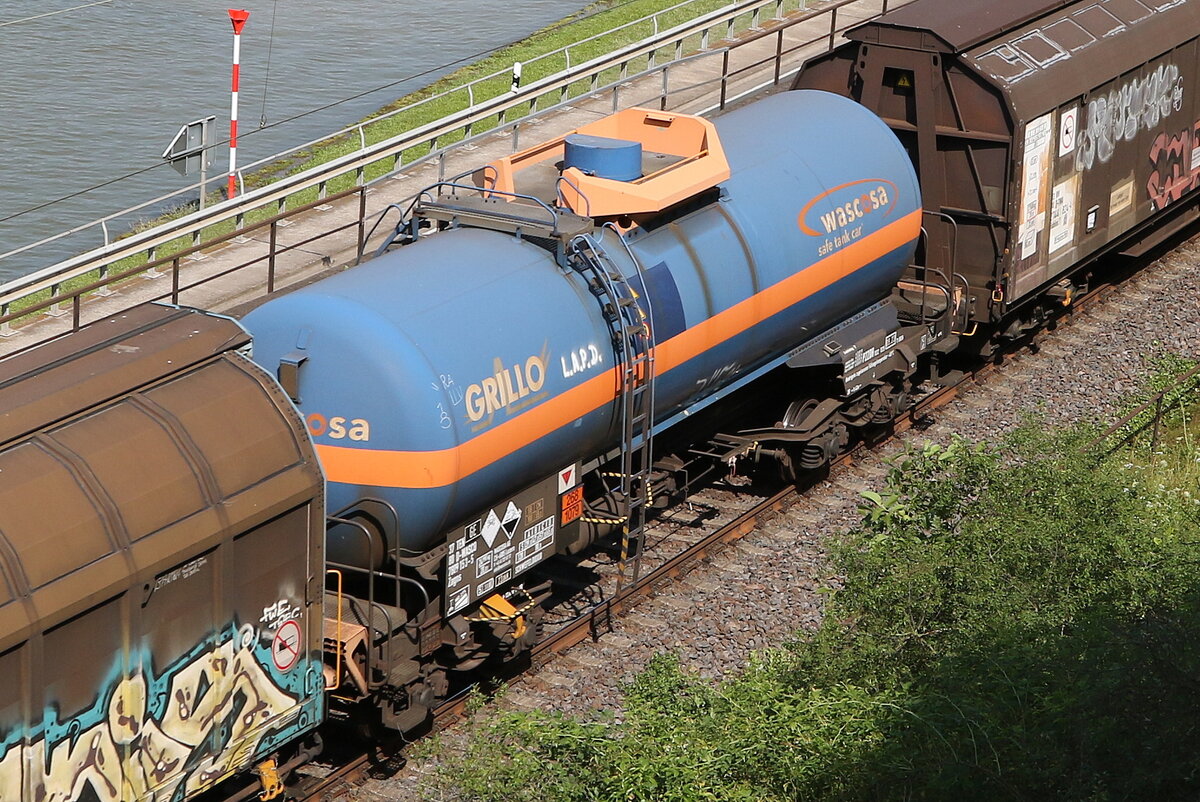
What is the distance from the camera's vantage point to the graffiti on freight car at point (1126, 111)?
1872 cm

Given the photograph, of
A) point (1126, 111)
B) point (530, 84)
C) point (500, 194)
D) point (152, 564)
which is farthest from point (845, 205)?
point (530, 84)

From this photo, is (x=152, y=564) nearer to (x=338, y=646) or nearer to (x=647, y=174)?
(x=338, y=646)

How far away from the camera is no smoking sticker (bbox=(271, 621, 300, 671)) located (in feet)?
32.3

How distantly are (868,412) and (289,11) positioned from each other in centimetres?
2978

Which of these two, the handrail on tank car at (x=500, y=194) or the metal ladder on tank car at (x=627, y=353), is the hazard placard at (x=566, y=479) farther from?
the handrail on tank car at (x=500, y=194)

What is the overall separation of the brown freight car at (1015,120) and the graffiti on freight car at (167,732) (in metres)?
10.2

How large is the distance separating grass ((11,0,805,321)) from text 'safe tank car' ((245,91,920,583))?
26.8 feet

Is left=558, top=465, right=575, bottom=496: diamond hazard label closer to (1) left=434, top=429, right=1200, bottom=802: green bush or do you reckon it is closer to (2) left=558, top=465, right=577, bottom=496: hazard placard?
(2) left=558, top=465, right=577, bottom=496: hazard placard

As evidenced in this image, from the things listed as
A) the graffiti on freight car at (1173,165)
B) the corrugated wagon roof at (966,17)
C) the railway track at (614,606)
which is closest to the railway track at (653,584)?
the railway track at (614,606)

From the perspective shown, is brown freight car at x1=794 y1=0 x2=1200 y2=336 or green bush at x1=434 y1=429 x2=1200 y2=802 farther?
brown freight car at x1=794 y1=0 x2=1200 y2=336

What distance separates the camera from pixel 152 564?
8719mm

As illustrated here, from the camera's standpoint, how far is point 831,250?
1484cm

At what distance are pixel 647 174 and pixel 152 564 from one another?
6.58m

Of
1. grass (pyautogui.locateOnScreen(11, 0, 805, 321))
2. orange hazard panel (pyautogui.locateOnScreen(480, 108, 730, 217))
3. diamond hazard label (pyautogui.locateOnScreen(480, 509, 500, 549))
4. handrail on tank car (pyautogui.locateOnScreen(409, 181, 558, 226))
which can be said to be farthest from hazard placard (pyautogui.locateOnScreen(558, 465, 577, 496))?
grass (pyautogui.locateOnScreen(11, 0, 805, 321))
